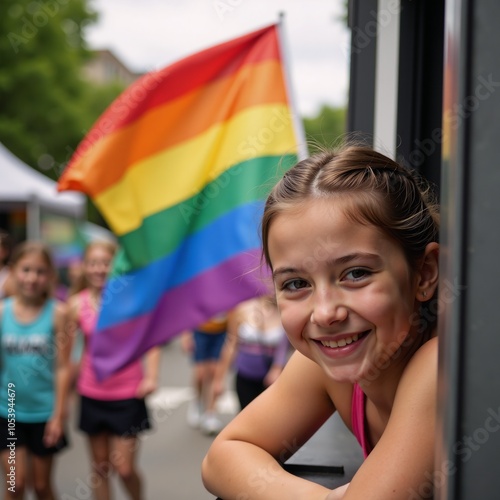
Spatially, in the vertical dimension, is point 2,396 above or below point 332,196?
above

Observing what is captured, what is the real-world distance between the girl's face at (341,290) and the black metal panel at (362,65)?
1426 millimetres

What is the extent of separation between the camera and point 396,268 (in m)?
1.44

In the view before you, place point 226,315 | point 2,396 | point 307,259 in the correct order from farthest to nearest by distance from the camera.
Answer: point 226,315, point 2,396, point 307,259

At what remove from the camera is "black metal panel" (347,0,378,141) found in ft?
9.24

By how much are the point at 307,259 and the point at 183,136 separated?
289 cm

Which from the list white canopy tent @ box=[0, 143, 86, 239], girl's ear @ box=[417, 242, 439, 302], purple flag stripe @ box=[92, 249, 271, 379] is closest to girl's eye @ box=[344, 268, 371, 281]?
girl's ear @ box=[417, 242, 439, 302]

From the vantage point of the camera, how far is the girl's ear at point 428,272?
1514 millimetres

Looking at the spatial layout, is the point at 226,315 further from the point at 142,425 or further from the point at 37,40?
the point at 37,40

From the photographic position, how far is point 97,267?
20.0 feet

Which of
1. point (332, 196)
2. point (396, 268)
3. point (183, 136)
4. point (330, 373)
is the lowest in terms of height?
point (330, 373)

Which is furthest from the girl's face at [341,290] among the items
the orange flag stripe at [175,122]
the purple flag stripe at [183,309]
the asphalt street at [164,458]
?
the asphalt street at [164,458]

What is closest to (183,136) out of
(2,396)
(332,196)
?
(2,396)

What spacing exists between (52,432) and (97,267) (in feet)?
4.35

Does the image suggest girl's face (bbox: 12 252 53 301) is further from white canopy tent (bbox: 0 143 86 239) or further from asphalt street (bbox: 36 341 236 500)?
white canopy tent (bbox: 0 143 86 239)
